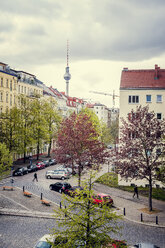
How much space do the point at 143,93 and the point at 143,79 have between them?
2.37 meters

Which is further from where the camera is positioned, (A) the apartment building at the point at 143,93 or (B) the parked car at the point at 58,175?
(B) the parked car at the point at 58,175

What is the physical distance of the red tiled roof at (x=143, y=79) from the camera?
38.2 meters

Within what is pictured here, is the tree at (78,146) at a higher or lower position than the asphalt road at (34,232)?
higher

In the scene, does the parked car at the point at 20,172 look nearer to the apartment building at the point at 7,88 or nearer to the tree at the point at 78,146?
the tree at the point at 78,146

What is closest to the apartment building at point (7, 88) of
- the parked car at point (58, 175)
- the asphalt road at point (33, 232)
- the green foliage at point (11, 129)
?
the green foliage at point (11, 129)

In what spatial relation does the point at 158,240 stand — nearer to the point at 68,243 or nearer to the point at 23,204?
the point at 68,243

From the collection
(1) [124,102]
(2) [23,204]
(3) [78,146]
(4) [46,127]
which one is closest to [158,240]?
(2) [23,204]

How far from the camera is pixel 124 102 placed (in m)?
38.3

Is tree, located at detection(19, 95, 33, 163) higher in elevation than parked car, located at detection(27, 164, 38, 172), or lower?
higher

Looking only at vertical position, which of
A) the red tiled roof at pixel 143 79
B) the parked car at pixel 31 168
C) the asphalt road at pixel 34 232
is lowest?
the asphalt road at pixel 34 232

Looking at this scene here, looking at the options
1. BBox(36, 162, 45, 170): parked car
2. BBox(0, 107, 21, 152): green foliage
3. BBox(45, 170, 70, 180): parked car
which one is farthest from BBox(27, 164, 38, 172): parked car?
BBox(45, 170, 70, 180): parked car

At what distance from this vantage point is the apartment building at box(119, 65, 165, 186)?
123ft

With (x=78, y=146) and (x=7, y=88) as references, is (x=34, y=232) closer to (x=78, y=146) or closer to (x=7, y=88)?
(x=78, y=146)

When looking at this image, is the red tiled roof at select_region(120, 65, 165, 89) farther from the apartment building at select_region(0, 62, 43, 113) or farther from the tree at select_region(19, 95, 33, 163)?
the apartment building at select_region(0, 62, 43, 113)
